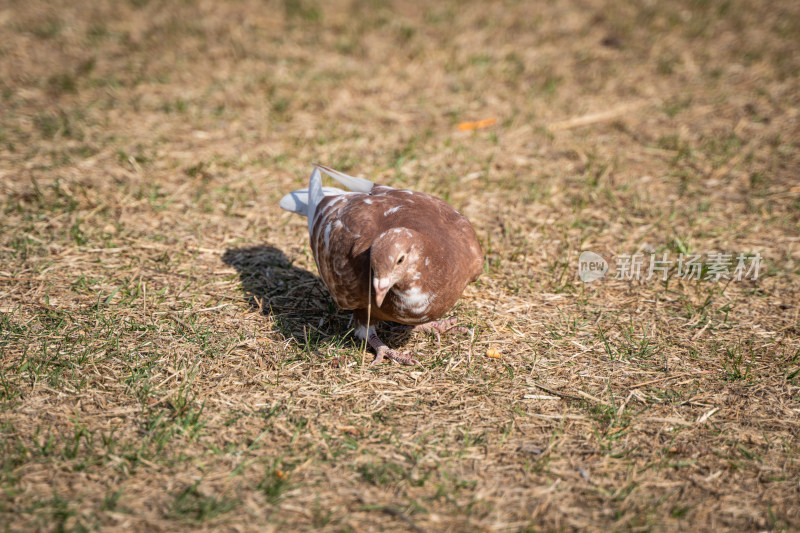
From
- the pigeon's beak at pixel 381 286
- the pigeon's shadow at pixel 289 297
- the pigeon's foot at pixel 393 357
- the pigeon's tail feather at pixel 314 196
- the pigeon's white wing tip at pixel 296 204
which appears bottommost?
the pigeon's foot at pixel 393 357

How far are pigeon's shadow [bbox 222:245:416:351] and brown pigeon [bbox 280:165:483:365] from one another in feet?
0.87

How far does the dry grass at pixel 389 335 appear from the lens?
116 inches

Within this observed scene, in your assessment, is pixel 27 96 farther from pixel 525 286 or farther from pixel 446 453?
pixel 446 453

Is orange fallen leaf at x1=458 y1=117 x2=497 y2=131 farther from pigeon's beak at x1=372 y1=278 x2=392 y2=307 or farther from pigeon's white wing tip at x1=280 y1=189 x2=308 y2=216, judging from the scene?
pigeon's beak at x1=372 y1=278 x2=392 y2=307

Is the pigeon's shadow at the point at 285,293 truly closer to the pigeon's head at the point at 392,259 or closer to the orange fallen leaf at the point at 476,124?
the pigeon's head at the point at 392,259

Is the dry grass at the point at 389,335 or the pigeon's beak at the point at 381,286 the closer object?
the dry grass at the point at 389,335

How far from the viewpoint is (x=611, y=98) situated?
698cm

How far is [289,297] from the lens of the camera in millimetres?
4312

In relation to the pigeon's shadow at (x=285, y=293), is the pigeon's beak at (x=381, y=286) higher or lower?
higher

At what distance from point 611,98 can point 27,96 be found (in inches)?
235

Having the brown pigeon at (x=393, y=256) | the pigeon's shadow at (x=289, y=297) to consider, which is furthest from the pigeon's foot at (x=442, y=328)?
the pigeon's shadow at (x=289, y=297)

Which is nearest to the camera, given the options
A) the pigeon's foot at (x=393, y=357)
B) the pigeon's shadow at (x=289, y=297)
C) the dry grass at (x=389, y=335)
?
the dry grass at (x=389, y=335)

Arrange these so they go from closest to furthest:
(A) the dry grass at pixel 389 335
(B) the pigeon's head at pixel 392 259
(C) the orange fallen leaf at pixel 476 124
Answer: (A) the dry grass at pixel 389 335 → (B) the pigeon's head at pixel 392 259 → (C) the orange fallen leaf at pixel 476 124

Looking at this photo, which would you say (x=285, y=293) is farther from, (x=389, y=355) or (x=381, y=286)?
(x=381, y=286)
